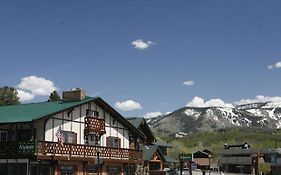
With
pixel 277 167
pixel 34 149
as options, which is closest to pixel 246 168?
pixel 277 167

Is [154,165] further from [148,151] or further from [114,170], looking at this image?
[114,170]

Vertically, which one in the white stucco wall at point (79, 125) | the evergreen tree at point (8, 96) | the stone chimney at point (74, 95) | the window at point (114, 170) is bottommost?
the window at point (114, 170)

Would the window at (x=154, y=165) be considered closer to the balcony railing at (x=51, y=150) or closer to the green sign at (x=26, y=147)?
the balcony railing at (x=51, y=150)

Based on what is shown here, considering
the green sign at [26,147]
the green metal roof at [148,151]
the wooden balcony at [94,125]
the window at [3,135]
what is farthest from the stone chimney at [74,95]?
the green metal roof at [148,151]

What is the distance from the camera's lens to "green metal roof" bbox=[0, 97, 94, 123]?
40281 mm

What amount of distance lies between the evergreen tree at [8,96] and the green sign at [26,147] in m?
43.1

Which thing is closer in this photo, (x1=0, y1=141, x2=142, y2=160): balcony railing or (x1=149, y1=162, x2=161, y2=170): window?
(x1=0, y1=141, x2=142, y2=160): balcony railing

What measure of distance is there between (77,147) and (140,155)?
36.7ft

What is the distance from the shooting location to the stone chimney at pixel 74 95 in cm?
4638

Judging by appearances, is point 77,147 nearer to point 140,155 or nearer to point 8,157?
point 8,157

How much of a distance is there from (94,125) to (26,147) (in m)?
8.87

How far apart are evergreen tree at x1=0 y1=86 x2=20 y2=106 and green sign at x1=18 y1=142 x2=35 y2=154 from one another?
4305 cm

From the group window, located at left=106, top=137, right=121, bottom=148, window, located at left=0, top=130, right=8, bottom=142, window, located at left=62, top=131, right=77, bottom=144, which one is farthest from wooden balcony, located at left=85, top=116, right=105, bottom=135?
window, located at left=0, top=130, right=8, bottom=142

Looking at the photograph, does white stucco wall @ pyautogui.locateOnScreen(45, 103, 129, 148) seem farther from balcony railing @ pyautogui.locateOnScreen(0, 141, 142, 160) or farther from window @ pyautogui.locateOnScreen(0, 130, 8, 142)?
window @ pyautogui.locateOnScreen(0, 130, 8, 142)
